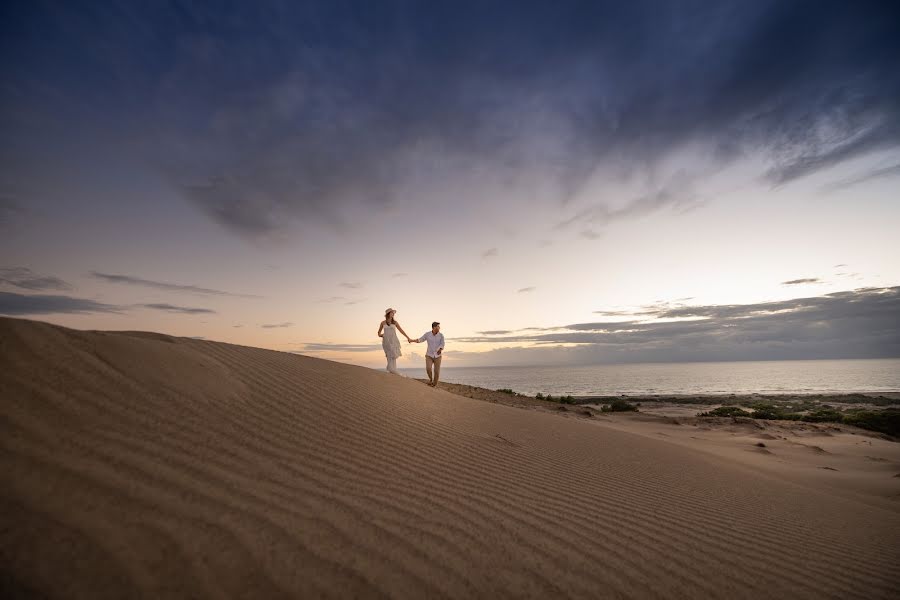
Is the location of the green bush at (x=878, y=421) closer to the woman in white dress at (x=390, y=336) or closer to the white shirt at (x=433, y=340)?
the white shirt at (x=433, y=340)

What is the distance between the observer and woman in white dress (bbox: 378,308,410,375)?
11625 millimetres

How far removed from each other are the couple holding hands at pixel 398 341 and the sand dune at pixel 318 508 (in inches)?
236

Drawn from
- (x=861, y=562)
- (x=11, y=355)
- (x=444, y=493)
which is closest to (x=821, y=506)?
(x=861, y=562)

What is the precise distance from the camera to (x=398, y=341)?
11.9 metres

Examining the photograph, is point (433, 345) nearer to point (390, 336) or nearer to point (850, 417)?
point (390, 336)

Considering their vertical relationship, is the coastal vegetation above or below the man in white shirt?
below

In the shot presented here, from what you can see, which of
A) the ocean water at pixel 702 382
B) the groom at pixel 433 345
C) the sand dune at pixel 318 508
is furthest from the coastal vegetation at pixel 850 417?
the ocean water at pixel 702 382

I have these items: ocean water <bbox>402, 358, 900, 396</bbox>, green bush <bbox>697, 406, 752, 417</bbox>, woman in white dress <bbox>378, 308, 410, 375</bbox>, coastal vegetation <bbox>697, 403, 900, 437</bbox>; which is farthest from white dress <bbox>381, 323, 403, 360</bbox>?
ocean water <bbox>402, 358, 900, 396</bbox>

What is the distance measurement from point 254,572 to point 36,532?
98 centimetres

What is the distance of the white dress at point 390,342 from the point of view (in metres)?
11.7

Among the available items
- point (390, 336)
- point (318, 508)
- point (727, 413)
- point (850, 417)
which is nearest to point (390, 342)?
point (390, 336)

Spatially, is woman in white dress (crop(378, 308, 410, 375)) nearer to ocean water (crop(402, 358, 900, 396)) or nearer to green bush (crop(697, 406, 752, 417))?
green bush (crop(697, 406, 752, 417))

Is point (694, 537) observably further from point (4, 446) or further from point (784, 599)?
point (4, 446)

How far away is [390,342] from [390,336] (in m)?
0.18
